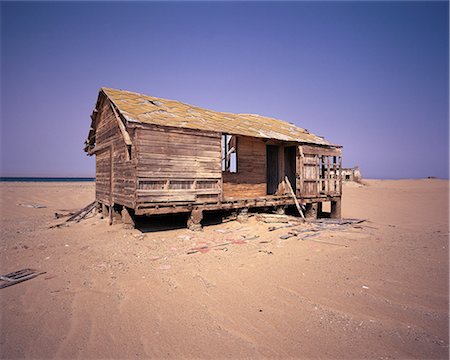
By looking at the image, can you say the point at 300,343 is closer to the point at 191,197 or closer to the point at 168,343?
the point at 168,343

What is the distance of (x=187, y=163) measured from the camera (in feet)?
32.6

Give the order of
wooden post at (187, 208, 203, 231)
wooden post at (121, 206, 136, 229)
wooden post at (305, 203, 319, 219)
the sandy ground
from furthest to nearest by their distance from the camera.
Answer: wooden post at (305, 203, 319, 219), wooden post at (187, 208, 203, 231), wooden post at (121, 206, 136, 229), the sandy ground

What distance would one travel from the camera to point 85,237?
9.42 meters

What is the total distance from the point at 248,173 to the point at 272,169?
2823 mm

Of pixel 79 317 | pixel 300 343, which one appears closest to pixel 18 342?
pixel 79 317

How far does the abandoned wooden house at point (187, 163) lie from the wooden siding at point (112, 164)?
0.04m

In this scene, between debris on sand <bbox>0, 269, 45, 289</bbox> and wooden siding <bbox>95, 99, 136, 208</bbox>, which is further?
wooden siding <bbox>95, 99, 136, 208</bbox>

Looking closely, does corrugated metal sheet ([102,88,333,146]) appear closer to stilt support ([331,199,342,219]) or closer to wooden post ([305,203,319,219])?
wooden post ([305,203,319,219])

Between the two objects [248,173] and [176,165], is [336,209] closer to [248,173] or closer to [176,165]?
[248,173]

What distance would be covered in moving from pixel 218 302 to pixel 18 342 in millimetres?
2844

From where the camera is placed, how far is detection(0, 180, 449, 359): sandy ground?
11.1ft

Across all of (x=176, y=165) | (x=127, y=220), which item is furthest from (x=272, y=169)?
(x=127, y=220)

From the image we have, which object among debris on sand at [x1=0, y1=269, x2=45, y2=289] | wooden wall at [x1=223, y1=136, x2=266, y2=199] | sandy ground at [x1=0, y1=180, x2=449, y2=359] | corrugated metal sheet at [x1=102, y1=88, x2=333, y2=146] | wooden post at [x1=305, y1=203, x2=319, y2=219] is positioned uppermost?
corrugated metal sheet at [x1=102, y1=88, x2=333, y2=146]

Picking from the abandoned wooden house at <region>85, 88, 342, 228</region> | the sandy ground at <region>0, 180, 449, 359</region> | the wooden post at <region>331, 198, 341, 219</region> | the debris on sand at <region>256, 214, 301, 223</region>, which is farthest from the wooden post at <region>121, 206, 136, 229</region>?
the wooden post at <region>331, 198, 341, 219</region>
